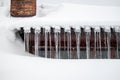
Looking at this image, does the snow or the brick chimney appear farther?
the brick chimney

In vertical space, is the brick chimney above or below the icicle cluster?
above

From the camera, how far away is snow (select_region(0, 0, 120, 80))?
1682mm

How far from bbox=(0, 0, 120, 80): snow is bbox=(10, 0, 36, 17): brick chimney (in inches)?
2.3

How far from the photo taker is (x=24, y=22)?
1787mm

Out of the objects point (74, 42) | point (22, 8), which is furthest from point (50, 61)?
point (22, 8)

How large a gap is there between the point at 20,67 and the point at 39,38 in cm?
30

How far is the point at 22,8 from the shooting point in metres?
1.88

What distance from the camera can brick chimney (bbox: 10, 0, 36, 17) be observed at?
1880mm

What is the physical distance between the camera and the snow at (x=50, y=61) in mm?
1682

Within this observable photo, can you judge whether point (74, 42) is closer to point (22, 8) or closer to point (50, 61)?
point (50, 61)

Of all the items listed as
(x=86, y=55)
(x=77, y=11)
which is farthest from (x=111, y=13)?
(x=86, y=55)

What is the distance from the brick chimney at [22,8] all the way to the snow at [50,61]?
0.19 feet

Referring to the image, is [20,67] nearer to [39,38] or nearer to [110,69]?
[39,38]

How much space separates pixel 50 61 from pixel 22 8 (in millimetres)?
500
